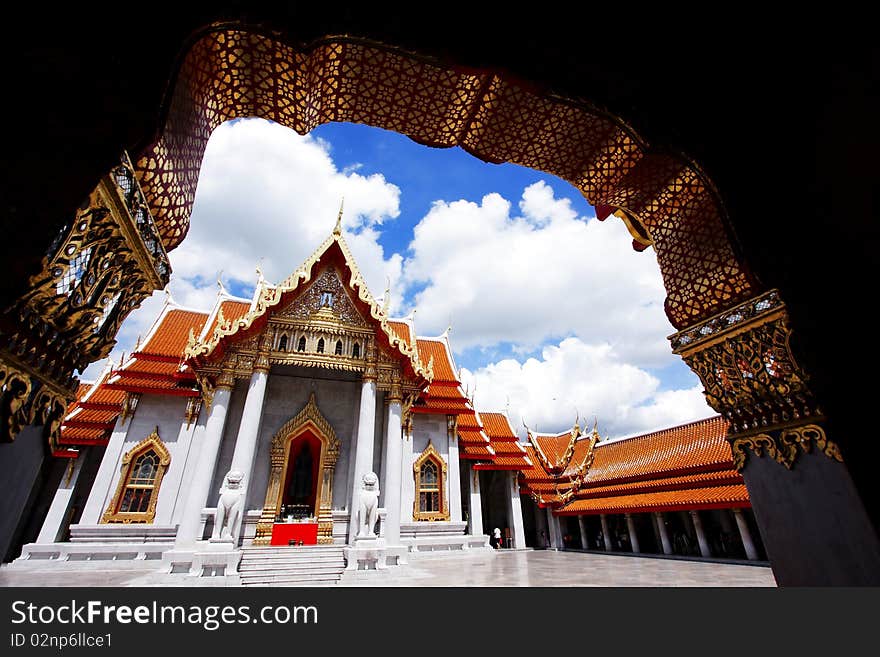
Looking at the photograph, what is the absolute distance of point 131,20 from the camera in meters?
1.76

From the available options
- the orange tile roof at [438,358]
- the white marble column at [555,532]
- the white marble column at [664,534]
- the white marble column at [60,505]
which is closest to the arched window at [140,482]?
the white marble column at [60,505]

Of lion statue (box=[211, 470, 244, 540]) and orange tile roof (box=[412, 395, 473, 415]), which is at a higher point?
orange tile roof (box=[412, 395, 473, 415])

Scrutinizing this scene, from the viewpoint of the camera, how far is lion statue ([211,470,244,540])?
741cm

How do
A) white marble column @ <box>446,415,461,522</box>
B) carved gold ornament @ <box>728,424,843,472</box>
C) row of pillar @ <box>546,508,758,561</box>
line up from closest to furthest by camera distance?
carved gold ornament @ <box>728,424,843,472</box> → row of pillar @ <box>546,508,758,561</box> → white marble column @ <box>446,415,461,522</box>

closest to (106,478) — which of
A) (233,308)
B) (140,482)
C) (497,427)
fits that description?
(140,482)

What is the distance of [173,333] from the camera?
43.4 ft

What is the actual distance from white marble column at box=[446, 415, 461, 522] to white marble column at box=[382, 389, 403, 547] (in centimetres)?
290

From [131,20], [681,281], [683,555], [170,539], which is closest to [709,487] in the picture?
[683,555]

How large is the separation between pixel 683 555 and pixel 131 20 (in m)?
16.8

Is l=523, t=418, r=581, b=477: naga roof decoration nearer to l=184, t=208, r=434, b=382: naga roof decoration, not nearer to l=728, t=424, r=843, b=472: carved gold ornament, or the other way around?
l=184, t=208, r=434, b=382: naga roof decoration

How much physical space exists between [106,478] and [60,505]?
1497 mm

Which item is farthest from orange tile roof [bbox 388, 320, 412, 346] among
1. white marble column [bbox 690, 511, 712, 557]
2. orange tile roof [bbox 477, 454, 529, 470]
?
white marble column [bbox 690, 511, 712, 557]

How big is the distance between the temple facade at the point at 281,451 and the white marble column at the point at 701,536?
56 mm
